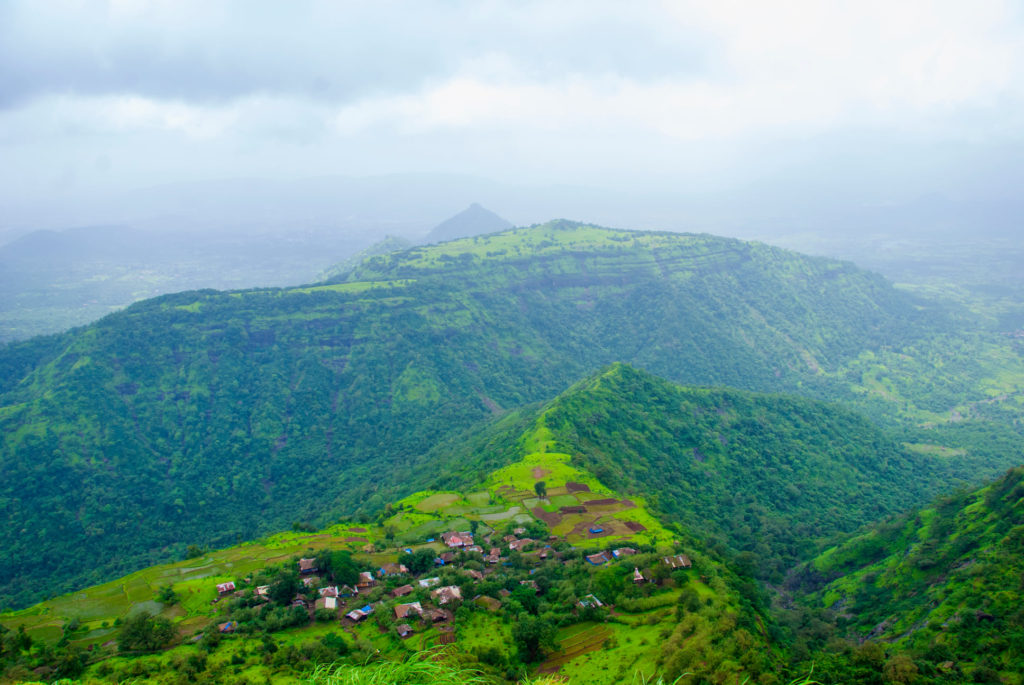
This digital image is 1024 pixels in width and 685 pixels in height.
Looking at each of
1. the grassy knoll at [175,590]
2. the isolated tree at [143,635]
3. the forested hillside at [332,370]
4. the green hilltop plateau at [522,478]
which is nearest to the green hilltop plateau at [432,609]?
the isolated tree at [143,635]

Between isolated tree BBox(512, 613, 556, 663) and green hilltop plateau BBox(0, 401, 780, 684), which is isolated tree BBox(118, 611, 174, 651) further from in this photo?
isolated tree BBox(512, 613, 556, 663)

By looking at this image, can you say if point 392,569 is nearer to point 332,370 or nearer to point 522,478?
point 522,478

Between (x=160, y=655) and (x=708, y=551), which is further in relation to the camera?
(x=708, y=551)

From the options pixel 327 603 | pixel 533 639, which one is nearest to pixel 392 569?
pixel 327 603

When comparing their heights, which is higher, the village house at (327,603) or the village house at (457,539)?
the village house at (327,603)

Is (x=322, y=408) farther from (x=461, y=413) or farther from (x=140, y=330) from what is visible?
(x=140, y=330)

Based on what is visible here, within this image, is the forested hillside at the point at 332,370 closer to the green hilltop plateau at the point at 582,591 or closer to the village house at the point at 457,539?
the green hilltop plateau at the point at 582,591

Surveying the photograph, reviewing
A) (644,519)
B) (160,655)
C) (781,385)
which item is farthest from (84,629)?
(781,385)
